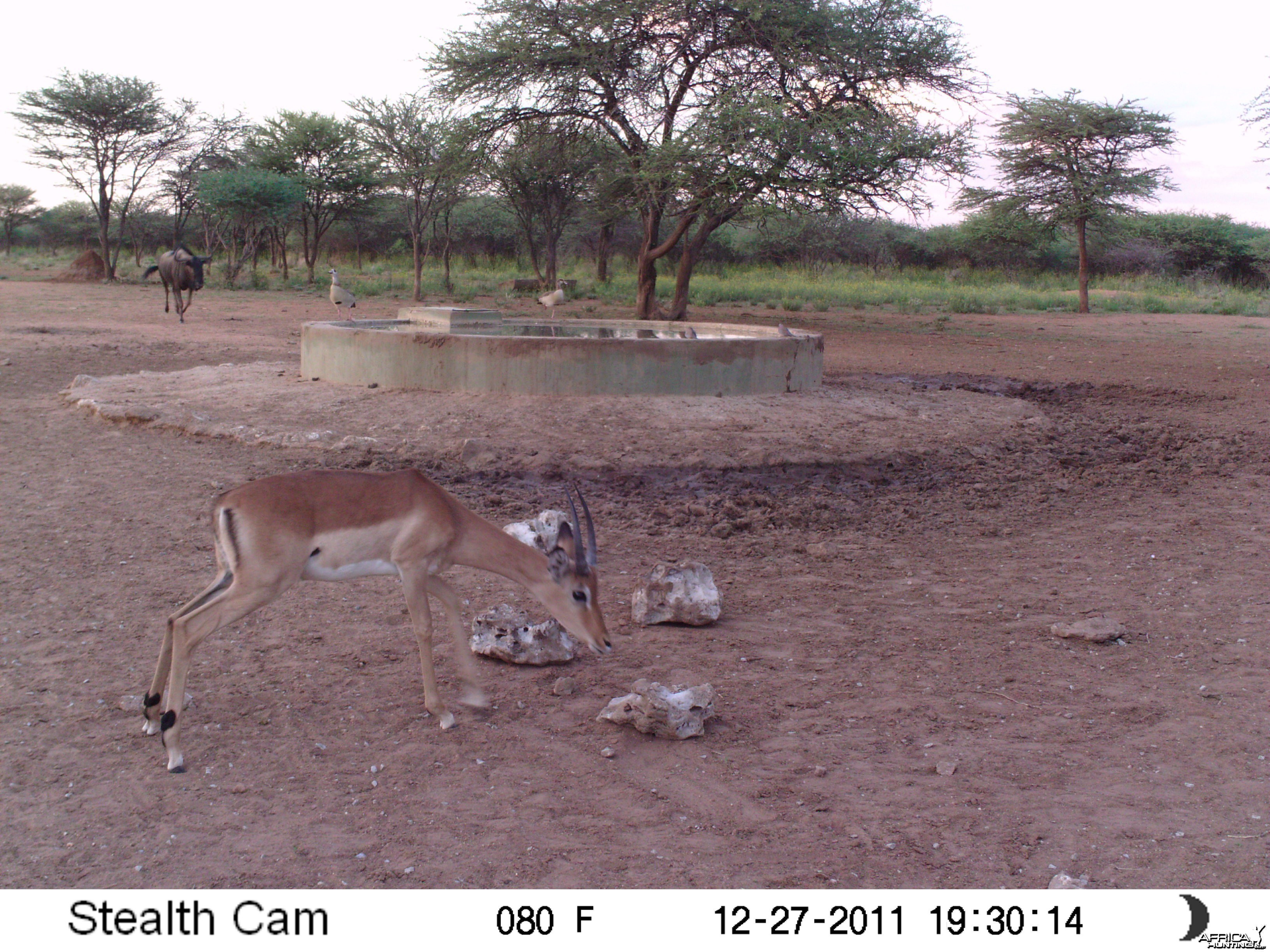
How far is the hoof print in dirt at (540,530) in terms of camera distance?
5609mm

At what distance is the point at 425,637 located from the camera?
13.4 feet

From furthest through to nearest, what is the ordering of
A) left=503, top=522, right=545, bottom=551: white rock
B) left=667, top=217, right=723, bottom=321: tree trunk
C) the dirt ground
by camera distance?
left=667, top=217, right=723, bottom=321: tree trunk
left=503, top=522, right=545, bottom=551: white rock
the dirt ground

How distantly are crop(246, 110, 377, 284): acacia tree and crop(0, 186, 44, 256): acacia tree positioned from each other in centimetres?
2274

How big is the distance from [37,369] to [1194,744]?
13.4 m

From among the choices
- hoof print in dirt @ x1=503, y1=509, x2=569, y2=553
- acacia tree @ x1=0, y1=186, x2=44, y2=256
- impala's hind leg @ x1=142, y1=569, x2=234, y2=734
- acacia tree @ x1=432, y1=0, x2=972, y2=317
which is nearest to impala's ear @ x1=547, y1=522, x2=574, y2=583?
impala's hind leg @ x1=142, y1=569, x2=234, y2=734

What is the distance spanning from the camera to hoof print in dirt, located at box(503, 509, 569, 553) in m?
5.61

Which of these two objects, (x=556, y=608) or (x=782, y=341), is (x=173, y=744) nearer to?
(x=556, y=608)

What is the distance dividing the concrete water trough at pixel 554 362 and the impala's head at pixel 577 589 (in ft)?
19.4

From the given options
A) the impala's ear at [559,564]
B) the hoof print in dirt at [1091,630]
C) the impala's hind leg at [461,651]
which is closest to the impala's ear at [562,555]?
the impala's ear at [559,564]

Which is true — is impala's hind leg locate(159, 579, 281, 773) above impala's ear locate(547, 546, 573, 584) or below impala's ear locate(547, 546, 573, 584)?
below

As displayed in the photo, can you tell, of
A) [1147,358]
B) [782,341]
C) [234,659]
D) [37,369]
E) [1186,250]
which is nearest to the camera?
[234,659]

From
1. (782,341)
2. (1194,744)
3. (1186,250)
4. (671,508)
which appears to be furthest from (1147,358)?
(1186,250)

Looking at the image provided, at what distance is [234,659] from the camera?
4633 millimetres

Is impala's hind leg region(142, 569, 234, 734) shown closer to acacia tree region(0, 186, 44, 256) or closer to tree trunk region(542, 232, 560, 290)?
tree trunk region(542, 232, 560, 290)
